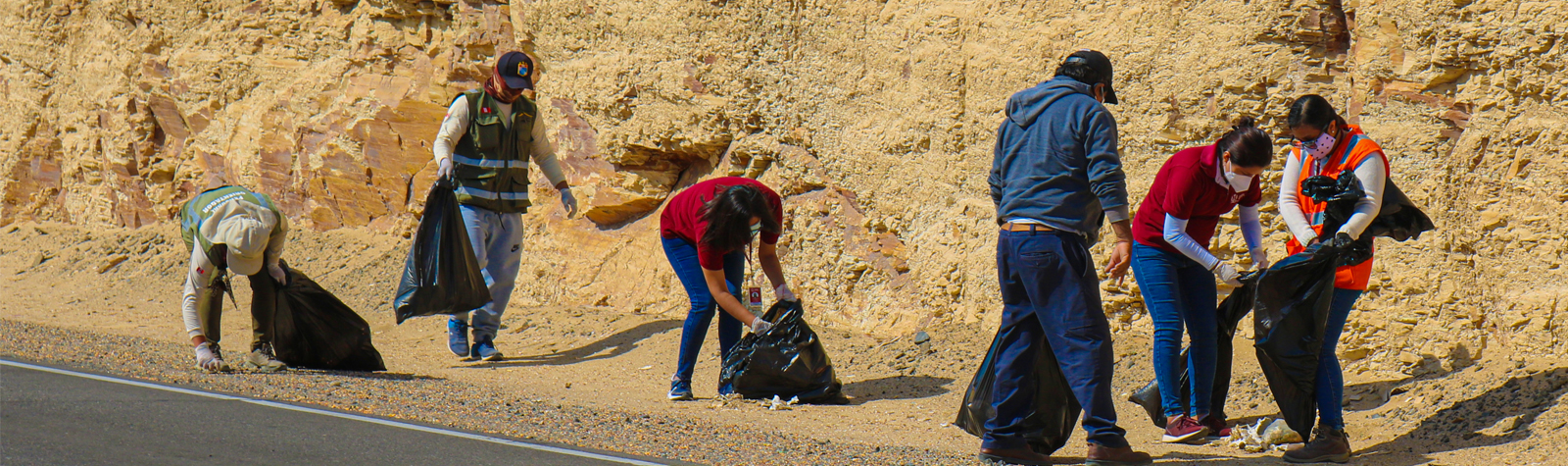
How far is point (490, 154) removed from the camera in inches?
260

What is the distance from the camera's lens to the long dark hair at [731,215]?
4.92 meters

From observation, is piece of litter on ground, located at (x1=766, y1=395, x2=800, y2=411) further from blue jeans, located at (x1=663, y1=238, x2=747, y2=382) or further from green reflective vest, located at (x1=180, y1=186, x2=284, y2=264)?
green reflective vest, located at (x1=180, y1=186, x2=284, y2=264)

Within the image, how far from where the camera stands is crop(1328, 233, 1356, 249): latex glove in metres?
3.97

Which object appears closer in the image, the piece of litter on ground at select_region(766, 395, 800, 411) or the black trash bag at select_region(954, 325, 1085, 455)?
the black trash bag at select_region(954, 325, 1085, 455)

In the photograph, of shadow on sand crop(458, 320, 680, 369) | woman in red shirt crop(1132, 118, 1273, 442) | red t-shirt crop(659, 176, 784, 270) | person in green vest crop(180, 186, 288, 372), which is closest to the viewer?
woman in red shirt crop(1132, 118, 1273, 442)

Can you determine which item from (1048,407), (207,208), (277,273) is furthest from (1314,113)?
(207,208)

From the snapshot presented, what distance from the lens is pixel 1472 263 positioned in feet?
16.2

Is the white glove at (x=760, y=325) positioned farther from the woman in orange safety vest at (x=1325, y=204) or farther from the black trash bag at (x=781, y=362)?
the woman in orange safety vest at (x=1325, y=204)

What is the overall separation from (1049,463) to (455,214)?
3.57 metres

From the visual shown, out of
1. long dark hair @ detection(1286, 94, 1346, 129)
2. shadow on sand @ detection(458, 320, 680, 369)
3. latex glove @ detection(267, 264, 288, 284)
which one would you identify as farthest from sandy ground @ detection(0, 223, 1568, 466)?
long dark hair @ detection(1286, 94, 1346, 129)

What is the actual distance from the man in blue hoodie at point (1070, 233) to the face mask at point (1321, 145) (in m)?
0.79

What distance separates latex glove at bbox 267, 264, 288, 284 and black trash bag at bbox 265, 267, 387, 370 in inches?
1.5

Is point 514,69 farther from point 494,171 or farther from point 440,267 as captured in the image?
point 440,267

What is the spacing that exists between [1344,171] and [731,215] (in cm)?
229
